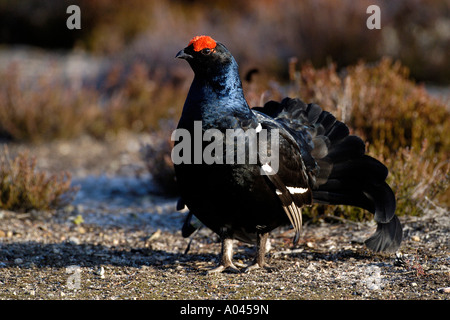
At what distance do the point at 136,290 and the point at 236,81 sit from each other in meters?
1.32

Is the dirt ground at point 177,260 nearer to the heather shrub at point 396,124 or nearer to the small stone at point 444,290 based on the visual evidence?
the small stone at point 444,290

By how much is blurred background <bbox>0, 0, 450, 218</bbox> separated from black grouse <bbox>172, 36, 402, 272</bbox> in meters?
0.74

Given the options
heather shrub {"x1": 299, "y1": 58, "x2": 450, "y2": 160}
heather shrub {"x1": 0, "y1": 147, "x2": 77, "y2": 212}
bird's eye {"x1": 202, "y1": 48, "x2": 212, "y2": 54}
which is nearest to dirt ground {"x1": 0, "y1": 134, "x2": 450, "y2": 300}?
heather shrub {"x1": 0, "y1": 147, "x2": 77, "y2": 212}

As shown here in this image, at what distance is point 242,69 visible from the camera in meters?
9.57

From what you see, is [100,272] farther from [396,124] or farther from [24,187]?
[396,124]

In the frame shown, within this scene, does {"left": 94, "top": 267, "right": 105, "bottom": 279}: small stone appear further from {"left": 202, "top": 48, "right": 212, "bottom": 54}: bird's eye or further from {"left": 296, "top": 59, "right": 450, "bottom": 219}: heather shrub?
{"left": 296, "top": 59, "right": 450, "bottom": 219}: heather shrub

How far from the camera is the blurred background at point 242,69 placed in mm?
5535

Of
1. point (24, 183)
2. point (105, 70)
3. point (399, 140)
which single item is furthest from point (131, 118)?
point (399, 140)

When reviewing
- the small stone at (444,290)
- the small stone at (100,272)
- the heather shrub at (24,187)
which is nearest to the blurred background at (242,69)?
the heather shrub at (24,187)

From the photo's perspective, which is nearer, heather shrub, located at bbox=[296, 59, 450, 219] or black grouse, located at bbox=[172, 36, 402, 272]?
black grouse, located at bbox=[172, 36, 402, 272]

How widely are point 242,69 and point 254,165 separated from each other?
6326 millimetres

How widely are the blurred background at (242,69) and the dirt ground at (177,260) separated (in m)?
0.62

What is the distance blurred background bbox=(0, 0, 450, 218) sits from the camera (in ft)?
18.2

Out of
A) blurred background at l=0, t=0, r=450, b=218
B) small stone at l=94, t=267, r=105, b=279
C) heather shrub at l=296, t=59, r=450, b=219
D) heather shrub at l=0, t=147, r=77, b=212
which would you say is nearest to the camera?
small stone at l=94, t=267, r=105, b=279
